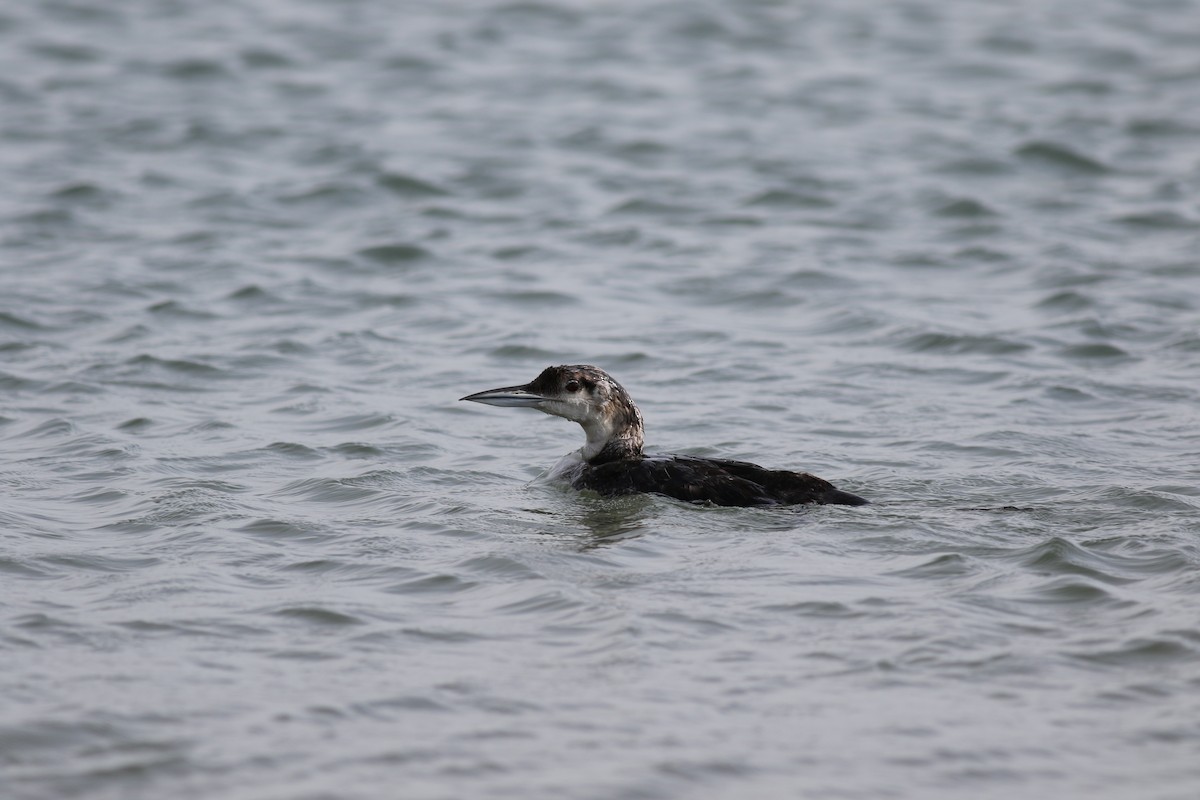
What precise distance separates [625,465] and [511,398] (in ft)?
2.57

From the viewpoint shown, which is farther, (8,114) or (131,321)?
(8,114)

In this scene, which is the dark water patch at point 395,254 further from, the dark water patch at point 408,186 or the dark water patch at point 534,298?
the dark water patch at point 408,186

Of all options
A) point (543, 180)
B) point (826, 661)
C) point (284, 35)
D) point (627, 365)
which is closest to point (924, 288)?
point (627, 365)

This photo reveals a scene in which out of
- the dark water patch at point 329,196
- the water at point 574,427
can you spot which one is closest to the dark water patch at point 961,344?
the water at point 574,427

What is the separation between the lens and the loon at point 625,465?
864 cm

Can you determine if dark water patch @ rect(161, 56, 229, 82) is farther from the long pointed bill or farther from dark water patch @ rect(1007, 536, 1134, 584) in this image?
dark water patch @ rect(1007, 536, 1134, 584)

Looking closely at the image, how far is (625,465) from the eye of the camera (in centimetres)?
923

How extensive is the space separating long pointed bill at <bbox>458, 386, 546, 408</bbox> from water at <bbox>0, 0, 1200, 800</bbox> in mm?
513

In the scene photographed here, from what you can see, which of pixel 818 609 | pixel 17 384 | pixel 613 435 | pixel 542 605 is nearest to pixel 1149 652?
pixel 818 609

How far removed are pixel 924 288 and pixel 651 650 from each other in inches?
353

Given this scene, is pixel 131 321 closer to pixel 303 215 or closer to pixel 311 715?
pixel 303 215

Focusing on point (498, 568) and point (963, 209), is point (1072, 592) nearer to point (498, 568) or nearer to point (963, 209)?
point (498, 568)

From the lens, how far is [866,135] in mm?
21250

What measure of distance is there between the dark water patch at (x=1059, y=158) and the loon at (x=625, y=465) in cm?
1181
